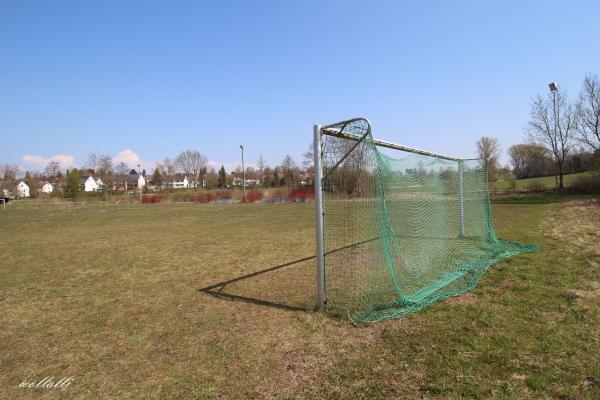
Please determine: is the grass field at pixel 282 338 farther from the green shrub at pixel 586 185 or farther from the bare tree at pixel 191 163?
the bare tree at pixel 191 163

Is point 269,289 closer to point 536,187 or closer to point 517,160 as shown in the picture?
point 536,187

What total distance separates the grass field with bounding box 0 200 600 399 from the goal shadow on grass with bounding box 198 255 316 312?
0.03 metres

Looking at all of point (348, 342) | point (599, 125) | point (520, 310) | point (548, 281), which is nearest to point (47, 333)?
point (348, 342)

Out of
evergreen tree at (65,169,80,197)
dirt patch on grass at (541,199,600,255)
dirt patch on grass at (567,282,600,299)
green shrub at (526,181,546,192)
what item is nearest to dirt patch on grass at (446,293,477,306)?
dirt patch on grass at (567,282,600,299)

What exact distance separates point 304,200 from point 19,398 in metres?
31.0

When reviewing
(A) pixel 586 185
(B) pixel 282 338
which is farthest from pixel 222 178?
(B) pixel 282 338

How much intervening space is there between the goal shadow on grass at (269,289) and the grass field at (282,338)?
0.03m

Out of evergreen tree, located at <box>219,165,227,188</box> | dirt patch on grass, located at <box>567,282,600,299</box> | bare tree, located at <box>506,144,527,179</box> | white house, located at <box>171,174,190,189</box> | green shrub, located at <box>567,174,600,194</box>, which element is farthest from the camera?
white house, located at <box>171,174,190,189</box>

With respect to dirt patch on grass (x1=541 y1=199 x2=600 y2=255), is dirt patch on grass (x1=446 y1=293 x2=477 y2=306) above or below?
below

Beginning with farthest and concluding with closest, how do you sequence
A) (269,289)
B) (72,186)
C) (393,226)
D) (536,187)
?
(72,186) < (536,187) < (393,226) < (269,289)

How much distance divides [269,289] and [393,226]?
2709 mm

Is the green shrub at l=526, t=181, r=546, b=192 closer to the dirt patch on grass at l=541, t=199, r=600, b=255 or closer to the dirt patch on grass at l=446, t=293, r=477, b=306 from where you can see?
the dirt patch on grass at l=541, t=199, r=600, b=255

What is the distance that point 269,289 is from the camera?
5.36 m

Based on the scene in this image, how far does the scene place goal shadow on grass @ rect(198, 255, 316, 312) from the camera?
4.70 meters
